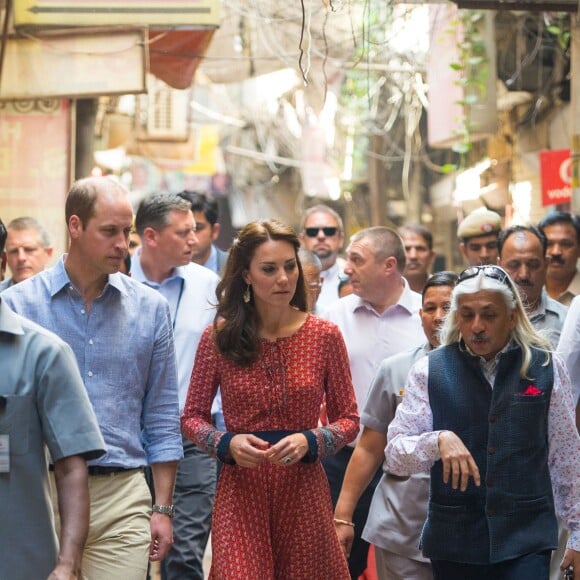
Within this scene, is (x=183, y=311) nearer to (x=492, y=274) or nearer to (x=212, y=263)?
(x=212, y=263)

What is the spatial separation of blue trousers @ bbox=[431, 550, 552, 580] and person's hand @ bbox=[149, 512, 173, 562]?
1.18 m

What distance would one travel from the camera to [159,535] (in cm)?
568

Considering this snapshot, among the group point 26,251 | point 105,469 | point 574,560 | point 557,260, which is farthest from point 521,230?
point 26,251

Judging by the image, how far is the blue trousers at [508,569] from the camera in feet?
17.2

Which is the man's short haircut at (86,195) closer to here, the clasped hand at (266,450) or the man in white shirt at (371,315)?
the clasped hand at (266,450)

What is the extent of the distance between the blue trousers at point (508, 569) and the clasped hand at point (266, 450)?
74 centimetres

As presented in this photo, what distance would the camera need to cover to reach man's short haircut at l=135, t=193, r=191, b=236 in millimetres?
8008

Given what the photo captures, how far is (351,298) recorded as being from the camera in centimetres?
808

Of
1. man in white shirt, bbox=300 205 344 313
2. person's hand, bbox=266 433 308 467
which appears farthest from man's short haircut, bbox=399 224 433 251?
person's hand, bbox=266 433 308 467

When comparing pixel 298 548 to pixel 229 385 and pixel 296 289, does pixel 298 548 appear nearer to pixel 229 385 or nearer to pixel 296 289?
pixel 229 385

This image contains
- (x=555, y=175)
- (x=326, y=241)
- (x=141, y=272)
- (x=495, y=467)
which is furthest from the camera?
(x=555, y=175)

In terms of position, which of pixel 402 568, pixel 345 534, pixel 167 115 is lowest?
pixel 402 568

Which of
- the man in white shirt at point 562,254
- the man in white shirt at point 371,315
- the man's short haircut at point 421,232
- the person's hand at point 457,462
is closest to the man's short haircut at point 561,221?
the man in white shirt at point 562,254

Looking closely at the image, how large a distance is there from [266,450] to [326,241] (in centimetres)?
528
